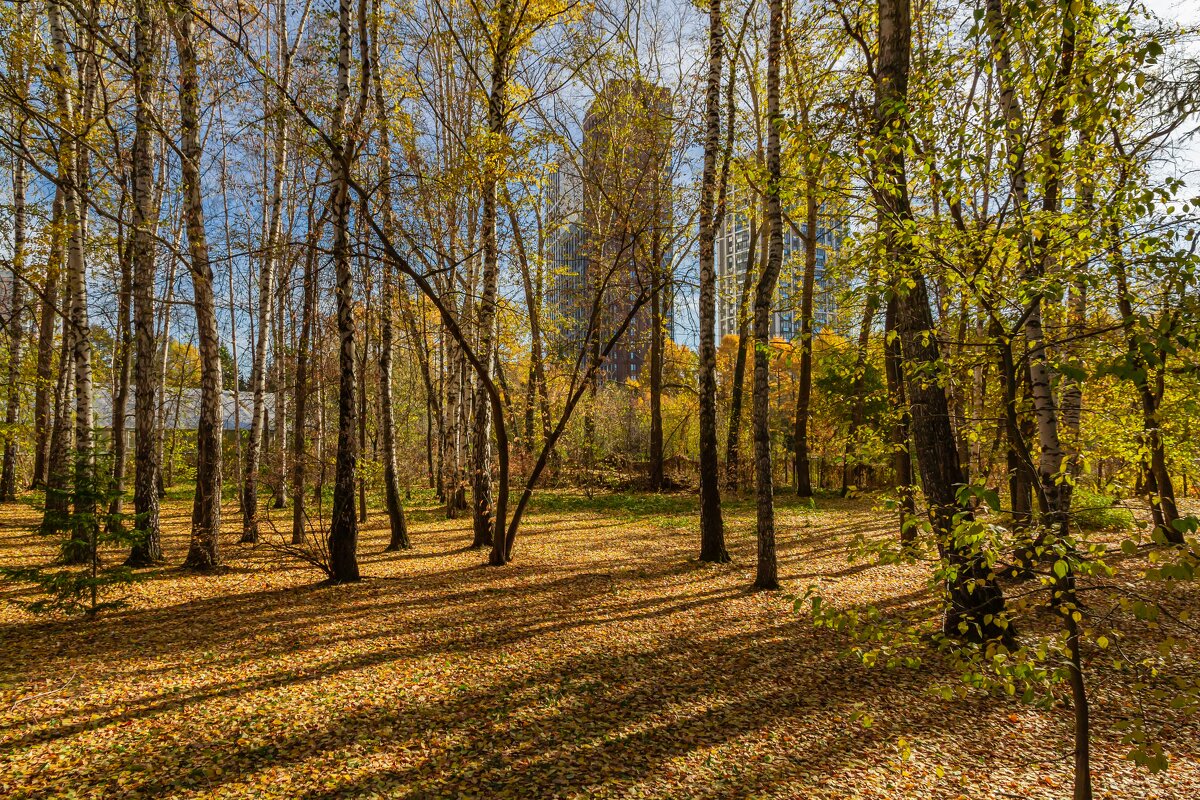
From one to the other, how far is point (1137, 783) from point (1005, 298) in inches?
130

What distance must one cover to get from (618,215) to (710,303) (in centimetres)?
188

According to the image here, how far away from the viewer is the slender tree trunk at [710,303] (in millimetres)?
7859

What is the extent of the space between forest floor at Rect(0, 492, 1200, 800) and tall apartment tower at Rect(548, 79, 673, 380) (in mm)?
3814

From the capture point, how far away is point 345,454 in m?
7.03

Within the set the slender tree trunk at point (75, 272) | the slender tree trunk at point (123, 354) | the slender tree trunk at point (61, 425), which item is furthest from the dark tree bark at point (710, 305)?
the slender tree trunk at point (61, 425)

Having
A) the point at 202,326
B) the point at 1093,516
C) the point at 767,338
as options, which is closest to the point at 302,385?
the point at 202,326

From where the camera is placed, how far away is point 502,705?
4320 mm

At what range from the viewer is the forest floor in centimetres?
346

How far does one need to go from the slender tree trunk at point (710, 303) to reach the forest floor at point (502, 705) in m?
1.44

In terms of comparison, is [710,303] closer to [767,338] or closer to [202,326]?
[767,338]

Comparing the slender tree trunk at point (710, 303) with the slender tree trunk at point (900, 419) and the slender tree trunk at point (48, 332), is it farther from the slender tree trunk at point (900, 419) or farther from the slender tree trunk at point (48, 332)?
the slender tree trunk at point (48, 332)

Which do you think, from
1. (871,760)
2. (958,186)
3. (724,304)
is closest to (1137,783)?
(871,760)

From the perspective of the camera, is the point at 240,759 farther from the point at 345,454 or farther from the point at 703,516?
the point at 703,516

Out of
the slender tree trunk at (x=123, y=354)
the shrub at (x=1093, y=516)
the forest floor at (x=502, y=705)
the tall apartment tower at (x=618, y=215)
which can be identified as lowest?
the forest floor at (x=502, y=705)
